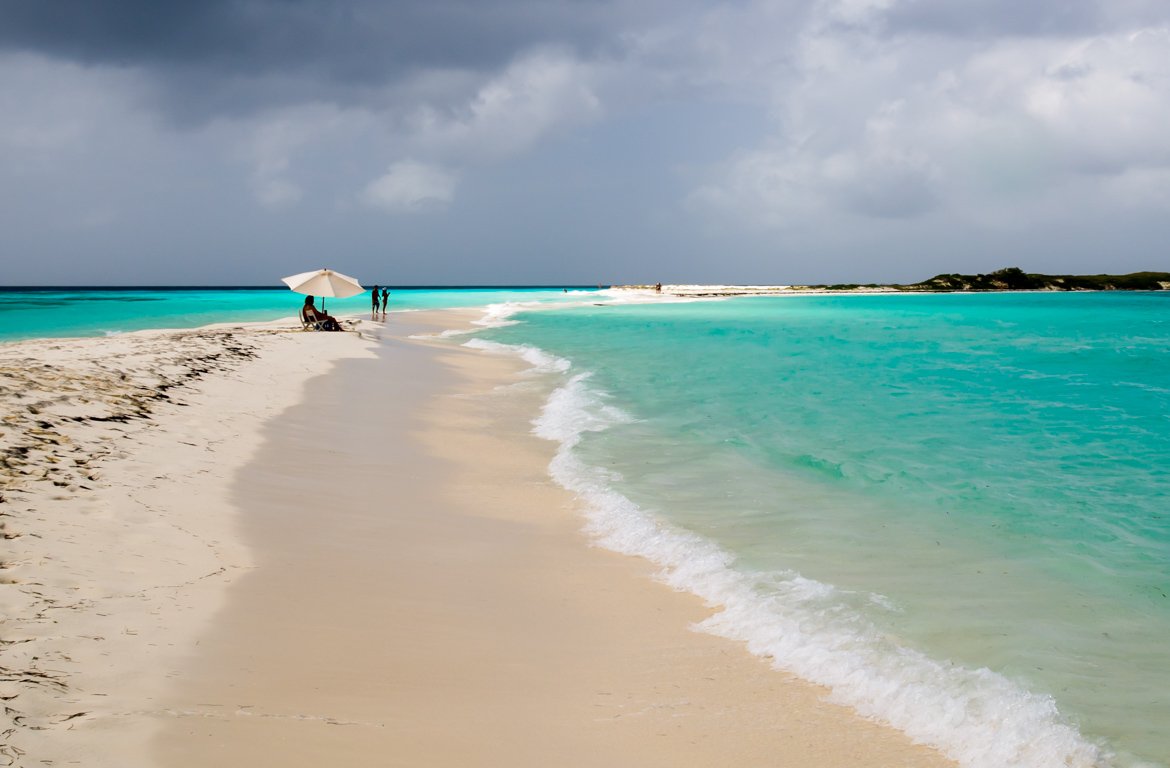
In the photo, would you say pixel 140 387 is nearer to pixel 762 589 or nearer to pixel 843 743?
pixel 762 589

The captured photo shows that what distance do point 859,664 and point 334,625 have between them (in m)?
3.58

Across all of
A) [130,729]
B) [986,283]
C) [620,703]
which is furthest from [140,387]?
[986,283]

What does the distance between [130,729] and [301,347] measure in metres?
20.6

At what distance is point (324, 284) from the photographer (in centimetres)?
2934

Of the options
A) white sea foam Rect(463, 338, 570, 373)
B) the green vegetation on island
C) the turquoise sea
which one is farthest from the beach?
the green vegetation on island

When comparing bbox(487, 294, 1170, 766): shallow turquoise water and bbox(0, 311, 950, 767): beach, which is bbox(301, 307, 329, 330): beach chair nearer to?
bbox(487, 294, 1170, 766): shallow turquoise water

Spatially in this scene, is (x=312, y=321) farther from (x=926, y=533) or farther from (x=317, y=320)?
(x=926, y=533)

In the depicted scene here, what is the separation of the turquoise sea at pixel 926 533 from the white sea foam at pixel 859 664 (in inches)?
0.6

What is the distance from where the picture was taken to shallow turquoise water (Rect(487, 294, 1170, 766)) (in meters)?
4.58

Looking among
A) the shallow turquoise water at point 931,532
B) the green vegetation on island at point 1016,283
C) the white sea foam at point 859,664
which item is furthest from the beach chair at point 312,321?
the green vegetation on island at point 1016,283

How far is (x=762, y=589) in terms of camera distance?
613 cm

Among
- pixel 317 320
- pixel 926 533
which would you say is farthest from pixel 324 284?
pixel 926 533

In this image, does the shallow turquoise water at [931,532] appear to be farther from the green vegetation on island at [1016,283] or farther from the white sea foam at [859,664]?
the green vegetation on island at [1016,283]

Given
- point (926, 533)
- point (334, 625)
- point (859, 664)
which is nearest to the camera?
point (859, 664)
